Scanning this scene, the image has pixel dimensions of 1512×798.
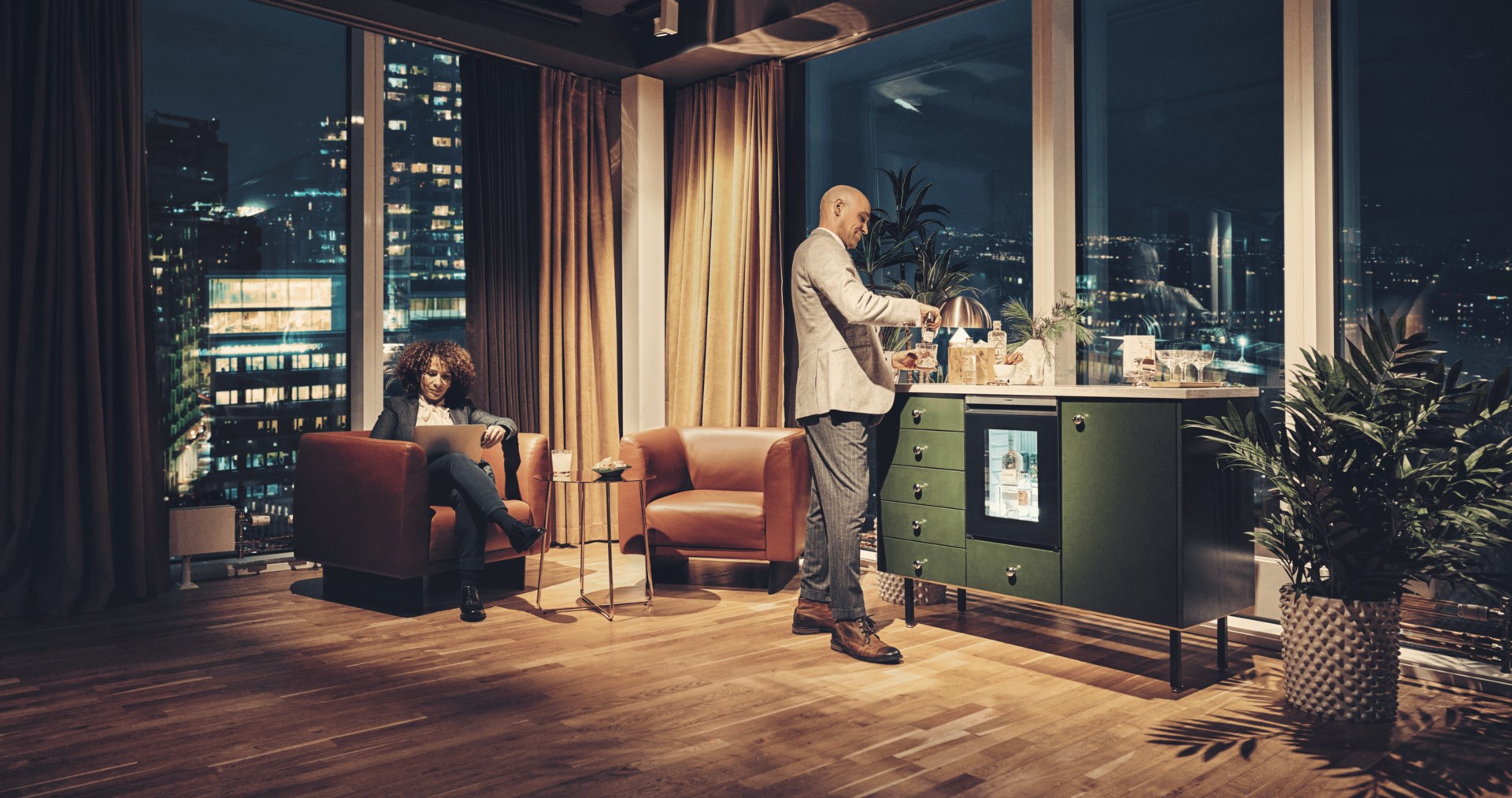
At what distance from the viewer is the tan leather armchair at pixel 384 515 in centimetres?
394

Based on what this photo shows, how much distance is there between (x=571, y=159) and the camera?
5.76 m

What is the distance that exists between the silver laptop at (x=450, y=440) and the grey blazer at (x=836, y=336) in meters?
1.56

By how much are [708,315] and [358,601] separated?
2.41 metres

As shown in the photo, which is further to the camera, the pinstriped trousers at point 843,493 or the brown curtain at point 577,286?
the brown curtain at point 577,286

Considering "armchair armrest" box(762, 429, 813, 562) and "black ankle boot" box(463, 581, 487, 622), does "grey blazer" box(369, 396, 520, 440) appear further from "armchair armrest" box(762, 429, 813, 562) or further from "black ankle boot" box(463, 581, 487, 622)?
"armchair armrest" box(762, 429, 813, 562)

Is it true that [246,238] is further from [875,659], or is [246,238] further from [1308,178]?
[1308,178]

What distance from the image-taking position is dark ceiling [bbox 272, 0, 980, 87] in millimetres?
4801

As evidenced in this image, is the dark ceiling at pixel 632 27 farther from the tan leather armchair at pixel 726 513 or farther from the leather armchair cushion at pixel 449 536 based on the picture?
the leather armchair cushion at pixel 449 536

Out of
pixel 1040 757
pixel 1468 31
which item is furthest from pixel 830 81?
pixel 1040 757

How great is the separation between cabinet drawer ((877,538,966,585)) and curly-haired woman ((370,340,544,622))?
1.45 m

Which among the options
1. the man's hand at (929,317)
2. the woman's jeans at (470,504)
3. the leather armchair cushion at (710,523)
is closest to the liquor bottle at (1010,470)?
the man's hand at (929,317)

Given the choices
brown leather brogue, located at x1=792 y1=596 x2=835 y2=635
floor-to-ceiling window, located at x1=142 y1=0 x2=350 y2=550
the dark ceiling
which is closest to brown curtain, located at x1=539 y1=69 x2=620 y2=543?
the dark ceiling

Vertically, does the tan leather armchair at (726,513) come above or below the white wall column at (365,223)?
below

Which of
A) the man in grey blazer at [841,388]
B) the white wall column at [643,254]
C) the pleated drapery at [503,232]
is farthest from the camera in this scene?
the white wall column at [643,254]
